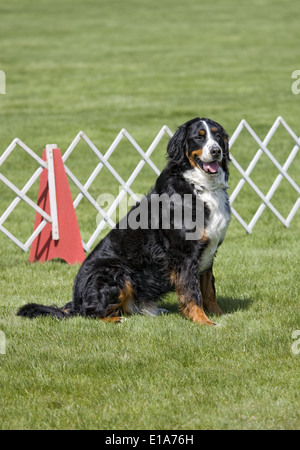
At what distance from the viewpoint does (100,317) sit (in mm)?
5168

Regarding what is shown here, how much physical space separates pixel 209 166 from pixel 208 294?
1020 millimetres

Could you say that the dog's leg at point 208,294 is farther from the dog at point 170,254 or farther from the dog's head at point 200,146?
the dog's head at point 200,146

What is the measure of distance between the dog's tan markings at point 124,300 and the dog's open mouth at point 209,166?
3.34ft

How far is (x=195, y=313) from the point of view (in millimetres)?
5078

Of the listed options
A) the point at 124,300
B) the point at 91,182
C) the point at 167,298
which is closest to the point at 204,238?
the point at 124,300

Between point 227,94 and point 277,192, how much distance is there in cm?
802

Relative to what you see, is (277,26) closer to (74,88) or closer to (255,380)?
(74,88)

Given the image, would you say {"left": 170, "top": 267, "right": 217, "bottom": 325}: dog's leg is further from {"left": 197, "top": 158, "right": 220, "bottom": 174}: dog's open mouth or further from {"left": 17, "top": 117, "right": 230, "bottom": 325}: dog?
{"left": 197, "top": 158, "right": 220, "bottom": 174}: dog's open mouth

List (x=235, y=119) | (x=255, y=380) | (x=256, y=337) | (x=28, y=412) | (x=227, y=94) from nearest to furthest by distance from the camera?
(x=28, y=412)
(x=255, y=380)
(x=256, y=337)
(x=235, y=119)
(x=227, y=94)

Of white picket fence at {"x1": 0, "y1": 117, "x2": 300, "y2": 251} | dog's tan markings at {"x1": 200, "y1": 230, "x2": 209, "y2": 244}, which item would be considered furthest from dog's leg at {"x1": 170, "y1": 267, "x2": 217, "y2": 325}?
white picket fence at {"x1": 0, "y1": 117, "x2": 300, "y2": 251}

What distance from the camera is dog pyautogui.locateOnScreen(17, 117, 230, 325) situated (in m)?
5.11

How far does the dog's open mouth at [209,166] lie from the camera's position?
201 inches

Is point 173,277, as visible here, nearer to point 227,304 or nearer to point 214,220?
point 214,220
